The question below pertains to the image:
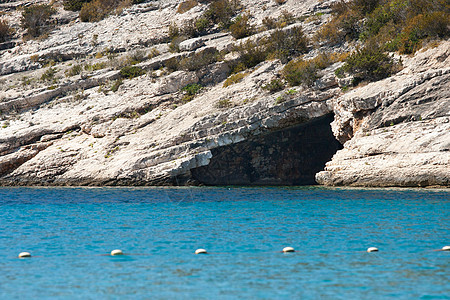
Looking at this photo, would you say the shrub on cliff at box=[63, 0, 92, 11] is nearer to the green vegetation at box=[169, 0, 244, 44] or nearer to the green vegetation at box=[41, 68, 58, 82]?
the green vegetation at box=[169, 0, 244, 44]

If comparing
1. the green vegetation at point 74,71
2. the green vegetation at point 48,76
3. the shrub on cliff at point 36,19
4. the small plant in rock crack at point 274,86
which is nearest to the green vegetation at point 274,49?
the small plant in rock crack at point 274,86

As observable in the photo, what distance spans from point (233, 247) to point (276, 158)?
20990 mm

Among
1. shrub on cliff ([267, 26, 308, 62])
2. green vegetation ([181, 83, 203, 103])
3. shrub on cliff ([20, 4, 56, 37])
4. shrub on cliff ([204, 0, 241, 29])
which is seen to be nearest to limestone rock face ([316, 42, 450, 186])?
shrub on cliff ([267, 26, 308, 62])

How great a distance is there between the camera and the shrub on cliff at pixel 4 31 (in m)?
52.6

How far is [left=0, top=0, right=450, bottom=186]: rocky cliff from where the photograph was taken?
24469 millimetres

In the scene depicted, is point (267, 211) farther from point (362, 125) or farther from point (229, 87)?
point (229, 87)

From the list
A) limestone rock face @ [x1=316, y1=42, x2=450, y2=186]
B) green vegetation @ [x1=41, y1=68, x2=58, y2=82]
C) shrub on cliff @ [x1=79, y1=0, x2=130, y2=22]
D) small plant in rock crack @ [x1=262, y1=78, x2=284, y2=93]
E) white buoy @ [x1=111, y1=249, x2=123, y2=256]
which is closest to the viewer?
white buoy @ [x1=111, y1=249, x2=123, y2=256]

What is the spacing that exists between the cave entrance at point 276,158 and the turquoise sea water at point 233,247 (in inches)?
387

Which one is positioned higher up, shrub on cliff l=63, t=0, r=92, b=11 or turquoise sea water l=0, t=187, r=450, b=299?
shrub on cliff l=63, t=0, r=92, b=11

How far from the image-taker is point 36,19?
172 feet

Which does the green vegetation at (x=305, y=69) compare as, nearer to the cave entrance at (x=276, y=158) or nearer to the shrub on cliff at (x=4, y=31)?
the cave entrance at (x=276, y=158)

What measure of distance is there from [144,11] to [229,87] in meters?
21.1

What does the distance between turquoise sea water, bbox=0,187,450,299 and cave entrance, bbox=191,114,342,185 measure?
9.83 meters

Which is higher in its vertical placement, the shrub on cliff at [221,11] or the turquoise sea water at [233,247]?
the shrub on cliff at [221,11]
